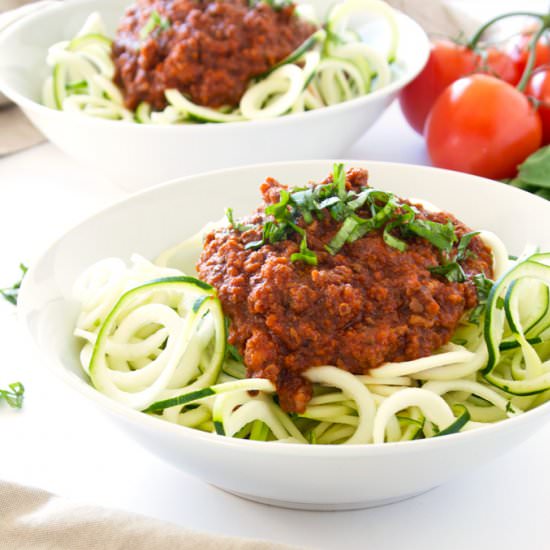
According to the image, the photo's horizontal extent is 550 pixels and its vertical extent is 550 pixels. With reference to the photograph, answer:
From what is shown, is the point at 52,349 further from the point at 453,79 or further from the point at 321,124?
the point at 453,79

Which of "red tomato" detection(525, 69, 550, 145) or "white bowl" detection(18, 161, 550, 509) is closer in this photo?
"white bowl" detection(18, 161, 550, 509)

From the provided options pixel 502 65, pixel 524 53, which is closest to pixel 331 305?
pixel 502 65

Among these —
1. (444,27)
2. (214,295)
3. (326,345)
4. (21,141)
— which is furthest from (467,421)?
(444,27)

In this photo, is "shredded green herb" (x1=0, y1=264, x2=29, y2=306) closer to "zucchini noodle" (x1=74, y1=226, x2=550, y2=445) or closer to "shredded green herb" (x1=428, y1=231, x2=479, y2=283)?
"zucchini noodle" (x1=74, y1=226, x2=550, y2=445)

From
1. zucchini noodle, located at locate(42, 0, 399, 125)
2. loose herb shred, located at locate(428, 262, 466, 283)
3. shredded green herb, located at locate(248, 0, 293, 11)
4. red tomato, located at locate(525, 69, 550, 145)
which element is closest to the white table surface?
loose herb shred, located at locate(428, 262, 466, 283)

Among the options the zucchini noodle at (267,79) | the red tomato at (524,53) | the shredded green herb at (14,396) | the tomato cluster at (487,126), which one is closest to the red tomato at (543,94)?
the tomato cluster at (487,126)

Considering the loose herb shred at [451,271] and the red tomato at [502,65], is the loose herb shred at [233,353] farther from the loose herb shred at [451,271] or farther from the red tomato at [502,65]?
the red tomato at [502,65]
